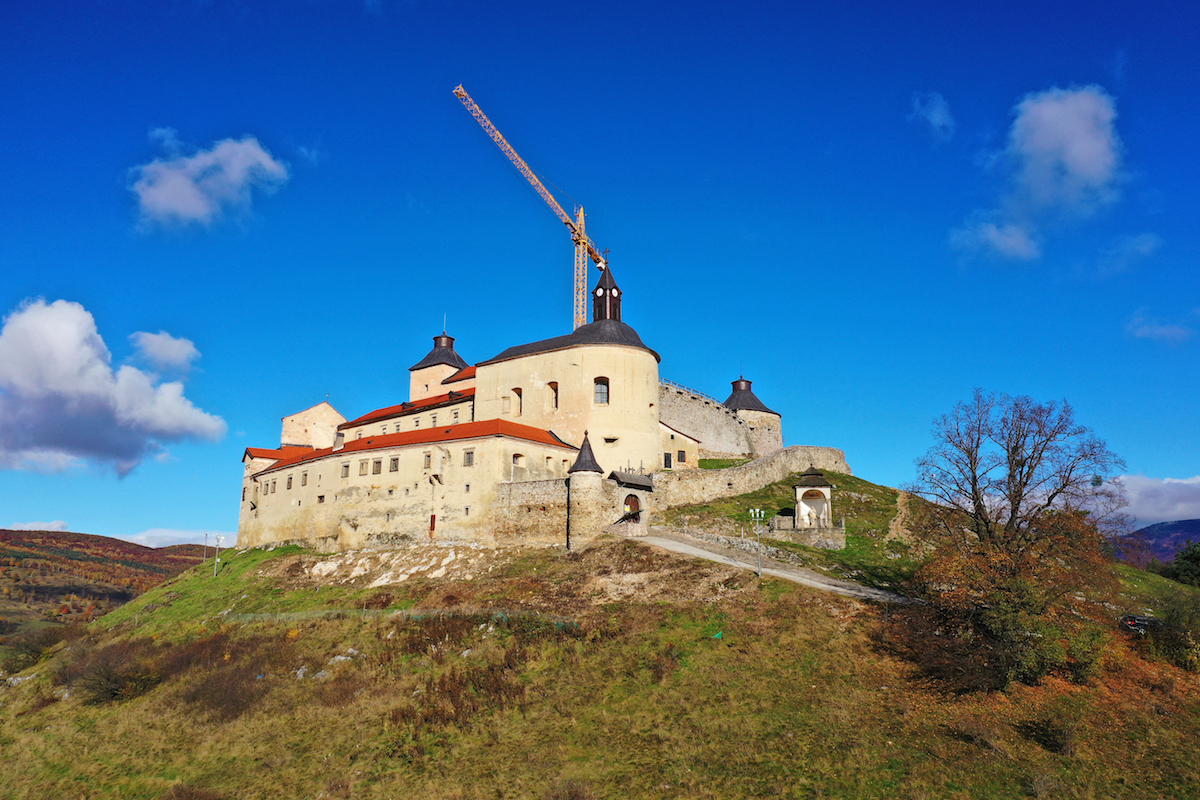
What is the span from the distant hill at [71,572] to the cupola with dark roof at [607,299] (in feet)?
189

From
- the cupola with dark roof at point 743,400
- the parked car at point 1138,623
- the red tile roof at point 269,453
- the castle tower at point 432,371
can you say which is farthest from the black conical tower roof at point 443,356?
the parked car at point 1138,623

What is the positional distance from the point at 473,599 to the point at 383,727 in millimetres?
11644

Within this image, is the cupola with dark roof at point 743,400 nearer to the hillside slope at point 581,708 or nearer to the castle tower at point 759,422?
the castle tower at point 759,422

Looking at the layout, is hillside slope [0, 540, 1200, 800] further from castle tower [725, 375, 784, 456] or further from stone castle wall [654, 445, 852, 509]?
castle tower [725, 375, 784, 456]

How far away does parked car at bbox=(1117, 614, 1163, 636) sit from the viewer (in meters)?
28.9

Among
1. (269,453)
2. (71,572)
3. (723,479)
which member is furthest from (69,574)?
(723,479)

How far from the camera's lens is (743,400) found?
3349 inches

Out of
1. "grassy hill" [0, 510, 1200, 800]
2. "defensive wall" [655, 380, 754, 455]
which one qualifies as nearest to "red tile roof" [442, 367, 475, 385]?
"defensive wall" [655, 380, 754, 455]

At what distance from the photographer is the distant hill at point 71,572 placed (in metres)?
83.2

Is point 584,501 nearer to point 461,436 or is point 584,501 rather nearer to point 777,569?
point 461,436

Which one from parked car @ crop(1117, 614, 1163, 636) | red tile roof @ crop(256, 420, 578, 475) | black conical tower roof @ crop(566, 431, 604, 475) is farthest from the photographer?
red tile roof @ crop(256, 420, 578, 475)

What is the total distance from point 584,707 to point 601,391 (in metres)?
33.3

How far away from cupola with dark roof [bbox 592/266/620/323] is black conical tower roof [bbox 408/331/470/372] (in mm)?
21905

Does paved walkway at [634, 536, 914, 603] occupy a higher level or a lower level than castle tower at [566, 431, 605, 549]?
lower
